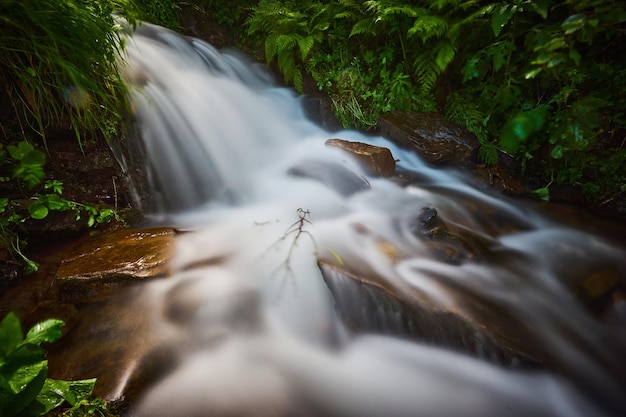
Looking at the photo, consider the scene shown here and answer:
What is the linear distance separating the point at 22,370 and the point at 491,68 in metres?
4.89

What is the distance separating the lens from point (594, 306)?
2080 mm

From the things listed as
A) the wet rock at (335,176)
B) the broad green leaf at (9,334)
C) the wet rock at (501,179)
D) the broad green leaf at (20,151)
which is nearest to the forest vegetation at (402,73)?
the broad green leaf at (20,151)

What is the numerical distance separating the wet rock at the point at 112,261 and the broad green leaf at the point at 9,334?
948 millimetres

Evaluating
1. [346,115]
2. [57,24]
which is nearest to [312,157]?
[346,115]

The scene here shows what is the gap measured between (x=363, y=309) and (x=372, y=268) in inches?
14.4

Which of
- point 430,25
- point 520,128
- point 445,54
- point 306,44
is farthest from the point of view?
point 306,44

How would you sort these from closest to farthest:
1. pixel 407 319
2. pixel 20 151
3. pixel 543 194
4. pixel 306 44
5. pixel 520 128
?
pixel 20 151, pixel 407 319, pixel 520 128, pixel 543 194, pixel 306 44

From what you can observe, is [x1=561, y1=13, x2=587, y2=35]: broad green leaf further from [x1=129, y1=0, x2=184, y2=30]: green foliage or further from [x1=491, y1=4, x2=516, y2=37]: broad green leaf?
[x1=129, y1=0, x2=184, y2=30]: green foliage

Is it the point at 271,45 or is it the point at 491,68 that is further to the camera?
the point at 271,45

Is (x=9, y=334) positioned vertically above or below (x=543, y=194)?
below

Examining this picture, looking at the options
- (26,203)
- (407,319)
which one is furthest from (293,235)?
(26,203)

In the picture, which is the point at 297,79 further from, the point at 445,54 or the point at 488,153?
the point at 488,153

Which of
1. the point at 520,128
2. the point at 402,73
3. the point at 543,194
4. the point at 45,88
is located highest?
the point at 402,73

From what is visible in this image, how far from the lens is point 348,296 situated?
6.44 ft
